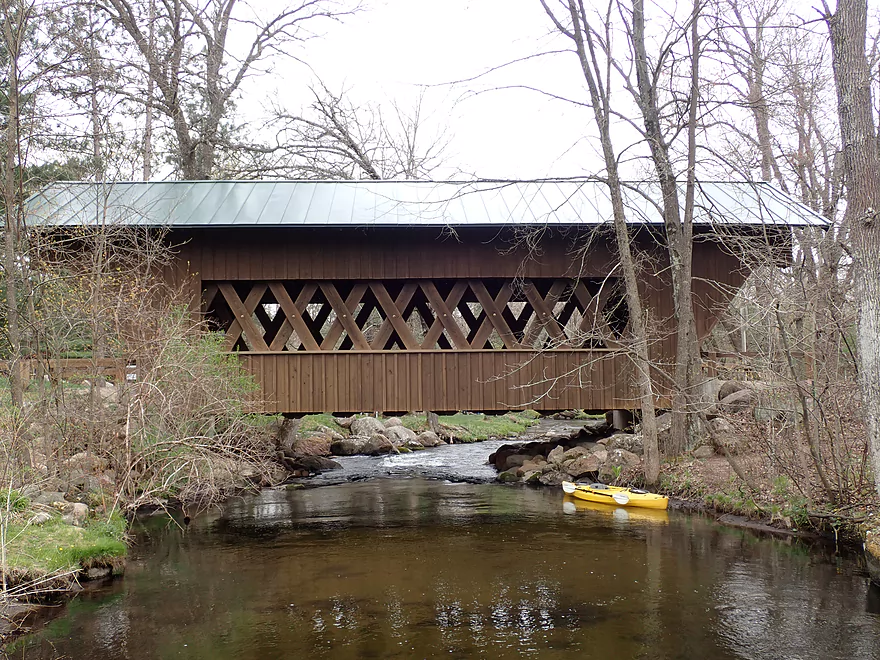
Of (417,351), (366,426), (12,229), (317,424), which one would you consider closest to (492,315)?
(417,351)

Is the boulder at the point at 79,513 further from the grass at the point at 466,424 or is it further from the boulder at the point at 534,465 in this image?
the grass at the point at 466,424

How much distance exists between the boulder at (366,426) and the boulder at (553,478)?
7.77m

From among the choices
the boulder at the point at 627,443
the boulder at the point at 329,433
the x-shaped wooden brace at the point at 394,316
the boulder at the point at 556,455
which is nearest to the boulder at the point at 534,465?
the boulder at the point at 556,455

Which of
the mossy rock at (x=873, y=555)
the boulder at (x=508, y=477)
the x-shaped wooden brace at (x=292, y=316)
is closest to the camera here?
the mossy rock at (x=873, y=555)

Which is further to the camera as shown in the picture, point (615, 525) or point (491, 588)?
point (615, 525)

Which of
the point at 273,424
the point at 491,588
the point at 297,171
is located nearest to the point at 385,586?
the point at 491,588

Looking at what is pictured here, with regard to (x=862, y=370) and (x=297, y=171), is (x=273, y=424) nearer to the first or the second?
(x=297, y=171)

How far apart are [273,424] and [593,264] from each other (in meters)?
7.52

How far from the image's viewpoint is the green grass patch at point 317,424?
763 inches

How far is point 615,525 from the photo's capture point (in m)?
8.71

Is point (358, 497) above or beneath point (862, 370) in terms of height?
beneath

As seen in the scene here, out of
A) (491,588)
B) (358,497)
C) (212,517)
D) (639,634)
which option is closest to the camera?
(639,634)

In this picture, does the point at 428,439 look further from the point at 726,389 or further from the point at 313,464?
the point at 726,389

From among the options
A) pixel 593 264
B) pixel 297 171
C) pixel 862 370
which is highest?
pixel 297 171
